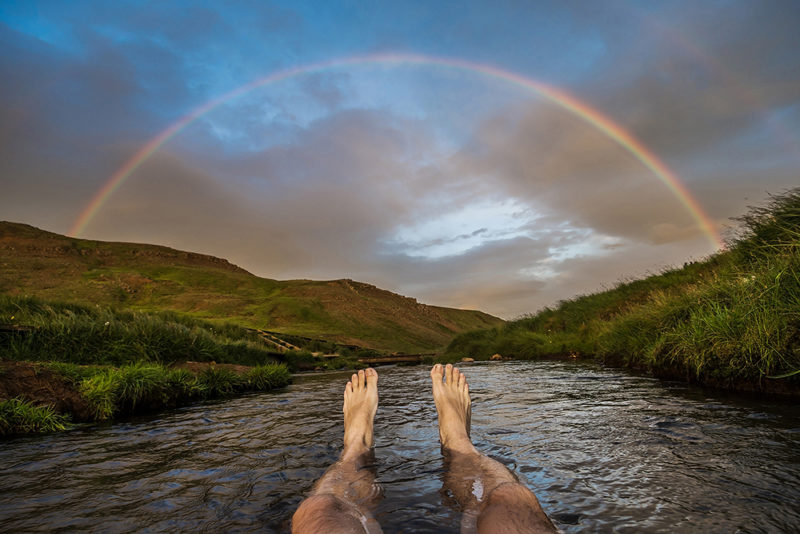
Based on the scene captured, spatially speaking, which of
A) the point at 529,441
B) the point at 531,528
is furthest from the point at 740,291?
the point at 531,528

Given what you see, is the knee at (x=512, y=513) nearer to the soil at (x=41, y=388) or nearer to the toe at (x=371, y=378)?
the toe at (x=371, y=378)

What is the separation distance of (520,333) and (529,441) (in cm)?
1511

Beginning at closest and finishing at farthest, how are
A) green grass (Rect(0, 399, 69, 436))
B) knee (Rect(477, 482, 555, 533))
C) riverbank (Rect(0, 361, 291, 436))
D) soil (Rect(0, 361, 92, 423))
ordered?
knee (Rect(477, 482, 555, 533)) < green grass (Rect(0, 399, 69, 436)) < riverbank (Rect(0, 361, 291, 436)) < soil (Rect(0, 361, 92, 423))

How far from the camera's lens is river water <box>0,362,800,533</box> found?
2.14 metres

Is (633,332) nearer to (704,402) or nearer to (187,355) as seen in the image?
(704,402)

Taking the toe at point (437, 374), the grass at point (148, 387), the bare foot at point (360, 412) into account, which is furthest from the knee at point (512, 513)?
the grass at point (148, 387)

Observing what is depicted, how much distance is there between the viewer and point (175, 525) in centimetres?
221

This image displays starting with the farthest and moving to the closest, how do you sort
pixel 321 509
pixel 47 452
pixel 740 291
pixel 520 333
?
1. pixel 520 333
2. pixel 740 291
3. pixel 47 452
4. pixel 321 509

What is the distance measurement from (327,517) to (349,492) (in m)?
0.59

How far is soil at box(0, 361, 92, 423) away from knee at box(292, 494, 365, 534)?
478cm

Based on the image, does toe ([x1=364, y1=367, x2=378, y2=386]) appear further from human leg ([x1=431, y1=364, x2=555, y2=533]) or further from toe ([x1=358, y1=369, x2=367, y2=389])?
human leg ([x1=431, y1=364, x2=555, y2=533])

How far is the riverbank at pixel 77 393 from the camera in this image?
444 cm

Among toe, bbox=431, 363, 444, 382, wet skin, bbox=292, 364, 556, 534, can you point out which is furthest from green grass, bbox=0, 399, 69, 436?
toe, bbox=431, 363, 444, 382

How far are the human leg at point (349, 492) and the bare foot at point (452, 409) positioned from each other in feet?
2.24
